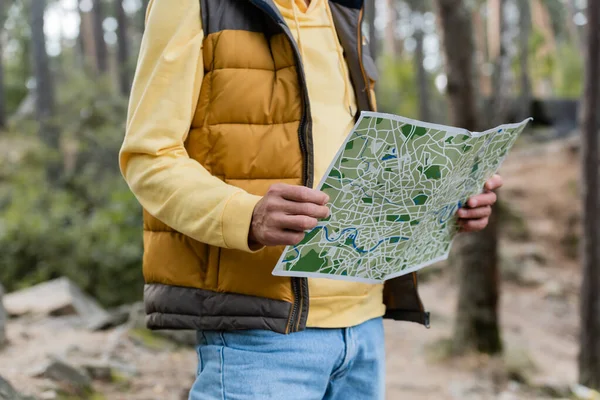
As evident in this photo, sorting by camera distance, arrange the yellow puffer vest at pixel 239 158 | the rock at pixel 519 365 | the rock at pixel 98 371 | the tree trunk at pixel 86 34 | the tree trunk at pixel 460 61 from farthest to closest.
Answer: the tree trunk at pixel 86 34, the tree trunk at pixel 460 61, the rock at pixel 519 365, the rock at pixel 98 371, the yellow puffer vest at pixel 239 158

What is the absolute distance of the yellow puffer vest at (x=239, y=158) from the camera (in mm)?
1464

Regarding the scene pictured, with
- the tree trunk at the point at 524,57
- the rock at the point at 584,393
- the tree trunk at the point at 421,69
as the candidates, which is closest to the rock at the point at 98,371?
the rock at the point at 584,393

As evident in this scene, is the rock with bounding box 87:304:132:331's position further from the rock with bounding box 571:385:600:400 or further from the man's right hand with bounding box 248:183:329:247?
the man's right hand with bounding box 248:183:329:247

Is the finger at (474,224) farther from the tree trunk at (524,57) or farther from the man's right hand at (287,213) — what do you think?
the tree trunk at (524,57)

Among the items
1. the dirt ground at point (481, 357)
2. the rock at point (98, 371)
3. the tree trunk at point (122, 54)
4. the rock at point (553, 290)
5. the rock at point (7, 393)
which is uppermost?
the tree trunk at point (122, 54)

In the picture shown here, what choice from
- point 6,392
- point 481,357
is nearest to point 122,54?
point 481,357

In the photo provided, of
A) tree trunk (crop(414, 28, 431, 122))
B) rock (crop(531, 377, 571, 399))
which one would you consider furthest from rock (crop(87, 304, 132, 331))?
tree trunk (crop(414, 28, 431, 122))

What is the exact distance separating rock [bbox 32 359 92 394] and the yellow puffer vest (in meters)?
2.32

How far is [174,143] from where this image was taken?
1.41m

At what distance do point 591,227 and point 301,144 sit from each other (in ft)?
15.9

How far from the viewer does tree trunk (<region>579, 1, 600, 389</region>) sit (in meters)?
5.47

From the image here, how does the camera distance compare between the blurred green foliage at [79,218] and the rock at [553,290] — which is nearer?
the blurred green foliage at [79,218]

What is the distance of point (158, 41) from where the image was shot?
1.45 metres

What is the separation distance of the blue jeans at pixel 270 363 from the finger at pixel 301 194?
371 mm
